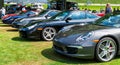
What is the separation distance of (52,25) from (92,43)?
406 centimetres

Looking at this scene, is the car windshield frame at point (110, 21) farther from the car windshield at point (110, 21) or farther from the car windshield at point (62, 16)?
the car windshield at point (62, 16)

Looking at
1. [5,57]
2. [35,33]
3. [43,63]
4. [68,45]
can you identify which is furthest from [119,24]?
[35,33]

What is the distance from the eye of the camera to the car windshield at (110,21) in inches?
311

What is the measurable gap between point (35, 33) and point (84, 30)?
340 centimetres

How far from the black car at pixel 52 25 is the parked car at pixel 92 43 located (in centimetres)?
301

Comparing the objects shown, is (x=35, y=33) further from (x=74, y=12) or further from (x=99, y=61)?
(x=99, y=61)

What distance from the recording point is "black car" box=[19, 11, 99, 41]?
10711 millimetres

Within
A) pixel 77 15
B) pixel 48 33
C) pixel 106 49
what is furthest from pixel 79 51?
pixel 77 15

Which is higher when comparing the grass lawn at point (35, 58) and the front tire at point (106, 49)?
the front tire at point (106, 49)

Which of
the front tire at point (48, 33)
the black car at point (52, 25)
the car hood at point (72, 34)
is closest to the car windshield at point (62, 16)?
the black car at point (52, 25)

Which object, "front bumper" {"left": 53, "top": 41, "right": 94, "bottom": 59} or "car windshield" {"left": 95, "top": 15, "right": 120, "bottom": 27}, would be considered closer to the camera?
"front bumper" {"left": 53, "top": 41, "right": 94, "bottom": 59}

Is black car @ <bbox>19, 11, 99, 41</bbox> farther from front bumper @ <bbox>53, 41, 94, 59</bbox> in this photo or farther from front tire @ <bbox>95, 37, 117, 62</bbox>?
front tire @ <bbox>95, 37, 117, 62</bbox>

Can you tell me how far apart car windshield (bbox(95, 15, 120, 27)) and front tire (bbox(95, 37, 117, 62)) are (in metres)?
0.71

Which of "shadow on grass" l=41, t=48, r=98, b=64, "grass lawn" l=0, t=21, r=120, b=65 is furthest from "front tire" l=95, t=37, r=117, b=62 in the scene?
"shadow on grass" l=41, t=48, r=98, b=64
